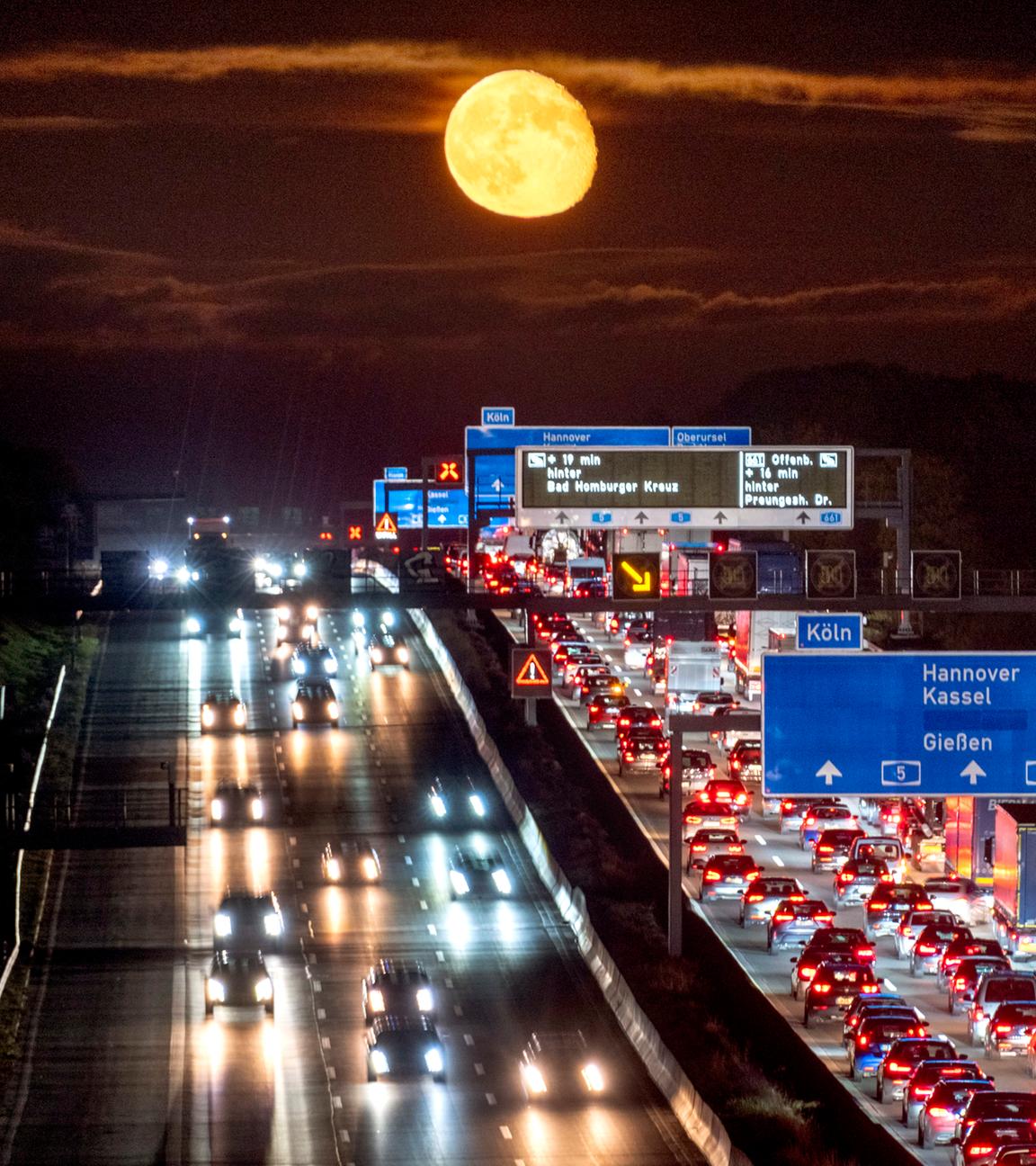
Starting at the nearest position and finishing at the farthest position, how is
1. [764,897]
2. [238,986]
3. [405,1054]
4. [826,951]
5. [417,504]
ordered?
[405,1054] → [826,951] → [238,986] → [764,897] → [417,504]

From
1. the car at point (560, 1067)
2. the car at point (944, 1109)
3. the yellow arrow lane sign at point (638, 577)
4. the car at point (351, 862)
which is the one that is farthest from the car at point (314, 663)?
the car at point (944, 1109)

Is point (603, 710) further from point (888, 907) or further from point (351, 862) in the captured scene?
point (888, 907)

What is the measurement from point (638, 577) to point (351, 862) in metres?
19.3

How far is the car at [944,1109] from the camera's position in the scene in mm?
31141

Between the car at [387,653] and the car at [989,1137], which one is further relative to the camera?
the car at [387,653]

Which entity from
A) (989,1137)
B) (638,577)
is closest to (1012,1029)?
(989,1137)

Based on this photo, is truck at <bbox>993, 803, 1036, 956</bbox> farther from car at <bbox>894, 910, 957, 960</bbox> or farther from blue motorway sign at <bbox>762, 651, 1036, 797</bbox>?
blue motorway sign at <bbox>762, 651, 1036, 797</bbox>

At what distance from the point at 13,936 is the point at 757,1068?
17945 millimetres

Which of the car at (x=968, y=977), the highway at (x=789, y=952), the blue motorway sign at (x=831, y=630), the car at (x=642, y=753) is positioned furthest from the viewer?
A: the car at (x=642, y=753)

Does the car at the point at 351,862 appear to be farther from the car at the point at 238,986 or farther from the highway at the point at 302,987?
the car at the point at 238,986

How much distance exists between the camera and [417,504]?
10338 centimetres

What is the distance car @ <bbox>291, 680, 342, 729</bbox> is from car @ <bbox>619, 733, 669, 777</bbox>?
44.1ft

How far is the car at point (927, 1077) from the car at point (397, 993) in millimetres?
9430

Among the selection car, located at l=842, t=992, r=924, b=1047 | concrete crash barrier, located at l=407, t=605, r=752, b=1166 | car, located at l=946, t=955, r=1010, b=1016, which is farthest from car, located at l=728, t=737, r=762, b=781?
car, located at l=842, t=992, r=924, b=1047
